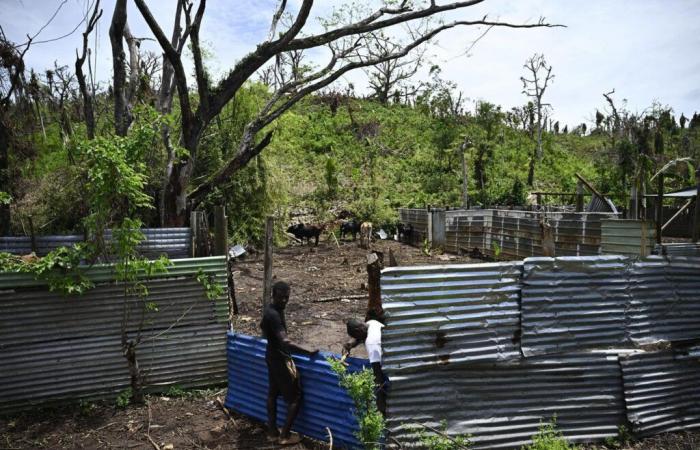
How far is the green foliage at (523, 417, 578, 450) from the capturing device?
420 cm

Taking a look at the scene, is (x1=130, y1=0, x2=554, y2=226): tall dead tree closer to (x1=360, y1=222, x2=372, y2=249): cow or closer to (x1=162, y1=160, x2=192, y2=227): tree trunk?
(x1=162, y1=160, x2=192, y2=227): tree trunk

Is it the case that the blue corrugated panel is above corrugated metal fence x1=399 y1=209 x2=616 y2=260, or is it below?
below

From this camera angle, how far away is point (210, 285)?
628cm

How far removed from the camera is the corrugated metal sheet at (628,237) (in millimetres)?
5465

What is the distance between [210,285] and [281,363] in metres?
1.93

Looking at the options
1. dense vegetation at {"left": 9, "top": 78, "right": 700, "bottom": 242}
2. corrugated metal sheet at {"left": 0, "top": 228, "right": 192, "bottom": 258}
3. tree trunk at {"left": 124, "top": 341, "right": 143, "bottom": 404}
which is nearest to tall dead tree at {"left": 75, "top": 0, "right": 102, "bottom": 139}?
dense vegetation at {"left": 9, "top": 78, "right": 700, "bottom": 242}

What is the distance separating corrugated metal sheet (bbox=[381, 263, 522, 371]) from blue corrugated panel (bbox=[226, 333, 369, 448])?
1.56 feet

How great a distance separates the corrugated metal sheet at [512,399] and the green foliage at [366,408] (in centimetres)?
21

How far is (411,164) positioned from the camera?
107ft

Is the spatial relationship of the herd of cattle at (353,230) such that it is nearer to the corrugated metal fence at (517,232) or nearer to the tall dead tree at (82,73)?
the corrugated metal fence at (517,232)

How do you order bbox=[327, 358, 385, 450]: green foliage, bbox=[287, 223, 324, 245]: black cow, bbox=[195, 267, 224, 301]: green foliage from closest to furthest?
bbox=[327, 358, 385, 450]: green foliage, bbox=[195, 267, 224, 301]: green foliage, bbox=[287, 223, 324, 245]: black cow

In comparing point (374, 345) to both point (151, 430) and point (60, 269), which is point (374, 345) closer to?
point (151, 430)

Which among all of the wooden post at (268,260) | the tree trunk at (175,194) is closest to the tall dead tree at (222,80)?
the tree trunk at (175,194)

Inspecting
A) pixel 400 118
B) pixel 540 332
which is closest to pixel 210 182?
pixel 540 332
